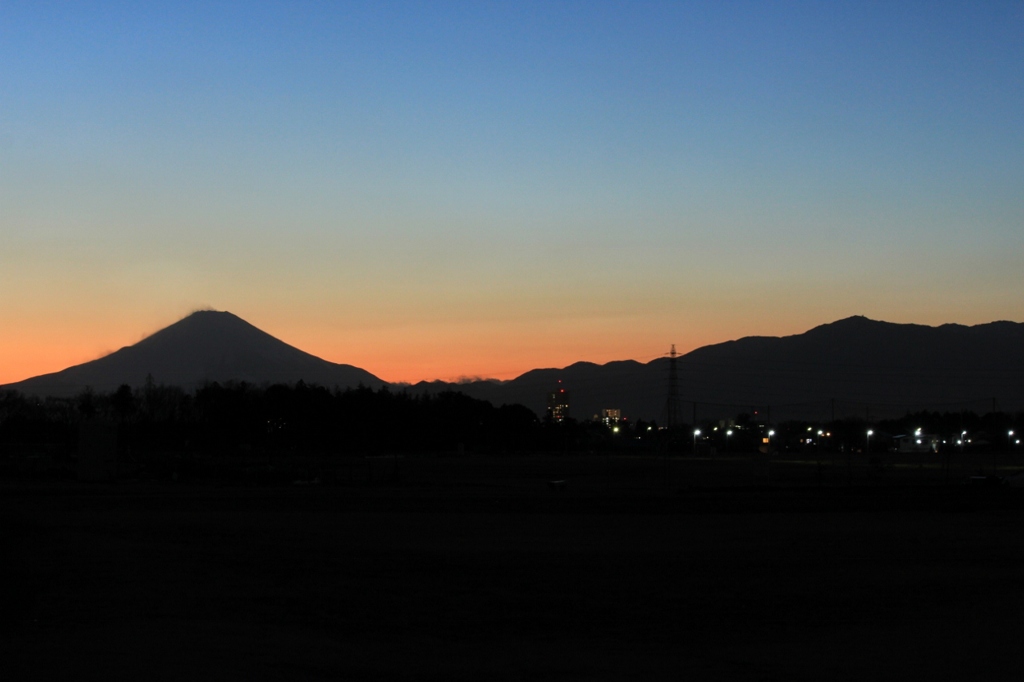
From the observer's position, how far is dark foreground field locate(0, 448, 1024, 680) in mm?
10219

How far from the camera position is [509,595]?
14.6m

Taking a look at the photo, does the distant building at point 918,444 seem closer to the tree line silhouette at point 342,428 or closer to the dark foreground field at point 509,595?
the tree line silhouette at point 342,428

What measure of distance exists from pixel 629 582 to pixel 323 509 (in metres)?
16.1

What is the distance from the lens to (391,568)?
1720 centimetres

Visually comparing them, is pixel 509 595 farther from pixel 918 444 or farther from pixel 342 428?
pixel 918 444

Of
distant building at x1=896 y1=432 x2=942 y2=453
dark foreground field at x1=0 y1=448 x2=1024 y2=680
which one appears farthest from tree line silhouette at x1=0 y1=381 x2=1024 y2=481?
dark foreground field at x1=0 y1=448 x2=1024 y2=680

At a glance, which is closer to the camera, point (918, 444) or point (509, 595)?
point (509, 595)

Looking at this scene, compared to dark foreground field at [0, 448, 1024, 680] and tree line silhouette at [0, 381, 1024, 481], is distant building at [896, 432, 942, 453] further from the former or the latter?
dark foreground field at [0, 448, 1024, 680]

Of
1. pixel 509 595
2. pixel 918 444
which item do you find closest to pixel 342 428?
pixel 918 444

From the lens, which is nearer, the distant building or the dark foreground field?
the dark foreground field

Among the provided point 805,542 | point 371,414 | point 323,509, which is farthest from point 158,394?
point 805,542

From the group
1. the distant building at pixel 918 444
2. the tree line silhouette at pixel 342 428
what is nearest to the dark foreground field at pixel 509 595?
the tree line silhouette at pixel 342 428

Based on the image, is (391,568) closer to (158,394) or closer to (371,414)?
(371,414)

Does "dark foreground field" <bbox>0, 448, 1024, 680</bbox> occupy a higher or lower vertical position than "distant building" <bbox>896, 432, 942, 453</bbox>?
lower
